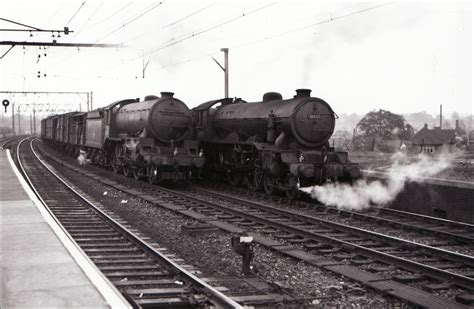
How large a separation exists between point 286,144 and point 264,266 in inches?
269

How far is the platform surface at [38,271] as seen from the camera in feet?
15.3

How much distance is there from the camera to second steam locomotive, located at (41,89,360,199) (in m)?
13.1

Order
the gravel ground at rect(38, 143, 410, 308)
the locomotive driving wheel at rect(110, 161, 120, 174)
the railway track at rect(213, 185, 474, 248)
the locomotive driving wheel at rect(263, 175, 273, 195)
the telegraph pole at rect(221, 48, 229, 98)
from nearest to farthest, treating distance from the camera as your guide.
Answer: the gravel ground at rect(38, 143, 410, 308) → the railway track at rect(213, 185, 474, 248) → the locomotive driving wheel at rect(263, 175, 273, 195) → the locomotive driving wheel at rect(110, 161, 120, 174) → the telegraph pole at rect(221, 48, 229, 98)

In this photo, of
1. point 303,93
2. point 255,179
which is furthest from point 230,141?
point 303,93

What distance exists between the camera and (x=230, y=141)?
15672mm

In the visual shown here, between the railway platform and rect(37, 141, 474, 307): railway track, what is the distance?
10.2 ft

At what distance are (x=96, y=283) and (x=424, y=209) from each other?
917 cm

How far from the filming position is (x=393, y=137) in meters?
45.2

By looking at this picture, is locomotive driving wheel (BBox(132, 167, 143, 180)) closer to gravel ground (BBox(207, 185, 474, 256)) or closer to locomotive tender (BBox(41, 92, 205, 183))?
locomotive tender (BBox(41, 92, 205, 183))

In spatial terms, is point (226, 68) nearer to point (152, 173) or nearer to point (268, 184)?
point (152, 173)

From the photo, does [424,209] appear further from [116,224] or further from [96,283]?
[96,283]

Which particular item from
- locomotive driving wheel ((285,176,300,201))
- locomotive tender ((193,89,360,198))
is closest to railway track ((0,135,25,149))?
locomotive tender ((193,89,360,198))

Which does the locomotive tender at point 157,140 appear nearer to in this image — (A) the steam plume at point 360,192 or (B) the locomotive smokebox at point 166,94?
(B) the locomotive smokebox at point 166,94

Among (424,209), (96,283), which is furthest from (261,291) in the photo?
(424,209)
